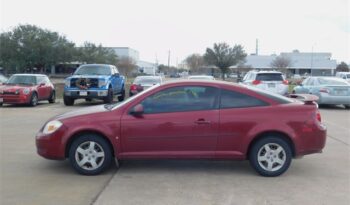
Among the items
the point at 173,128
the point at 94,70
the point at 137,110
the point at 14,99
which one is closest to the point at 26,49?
the point at 94,70

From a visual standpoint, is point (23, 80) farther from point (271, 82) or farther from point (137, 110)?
point (137, 110)

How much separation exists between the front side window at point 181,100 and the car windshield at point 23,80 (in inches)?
507

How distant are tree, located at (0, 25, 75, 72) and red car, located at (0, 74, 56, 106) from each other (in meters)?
39.3

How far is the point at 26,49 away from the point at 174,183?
53.8 metres

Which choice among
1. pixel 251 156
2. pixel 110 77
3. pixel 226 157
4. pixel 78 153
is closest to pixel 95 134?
pixel 78 153

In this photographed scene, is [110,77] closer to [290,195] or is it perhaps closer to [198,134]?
[198,134]

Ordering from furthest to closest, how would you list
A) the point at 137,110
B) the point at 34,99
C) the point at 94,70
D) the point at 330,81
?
the point at 94,70, the point at 330,81, the point at 34,99, the point at 137,110

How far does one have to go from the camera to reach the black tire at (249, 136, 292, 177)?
5852 mm

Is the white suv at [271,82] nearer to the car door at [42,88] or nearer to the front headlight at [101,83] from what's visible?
the front headlight at [101,83]

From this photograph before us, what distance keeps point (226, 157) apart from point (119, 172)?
5.52 ft

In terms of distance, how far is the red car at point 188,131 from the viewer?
579 centimetres

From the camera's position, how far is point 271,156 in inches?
232

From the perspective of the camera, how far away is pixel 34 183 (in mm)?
5477

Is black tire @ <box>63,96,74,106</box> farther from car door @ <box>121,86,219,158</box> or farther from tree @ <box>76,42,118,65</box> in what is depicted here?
tree @ <box>76,42,118,65</box>
